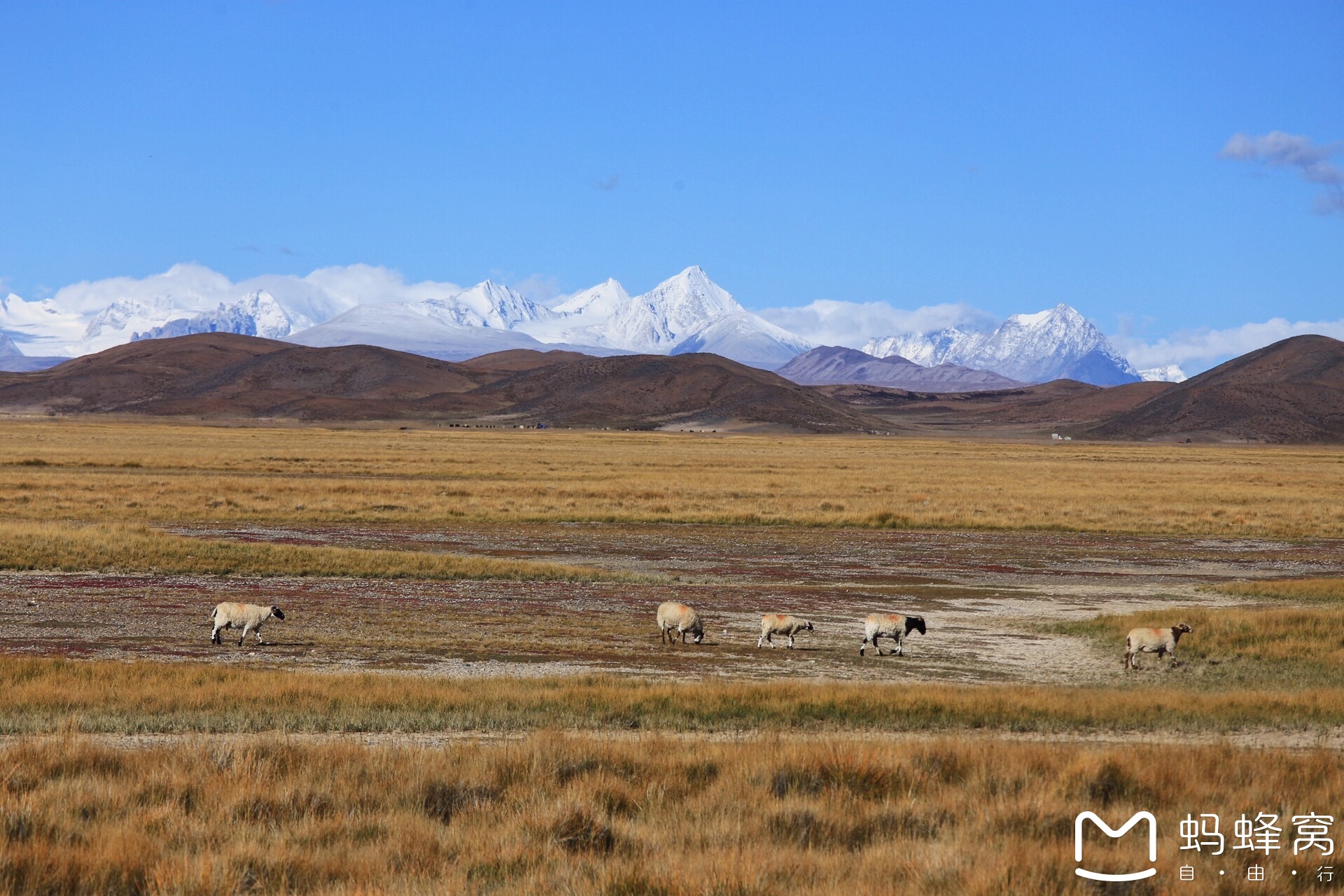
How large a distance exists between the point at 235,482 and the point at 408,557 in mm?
29567

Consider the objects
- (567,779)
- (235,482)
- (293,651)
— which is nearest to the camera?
(567,779)

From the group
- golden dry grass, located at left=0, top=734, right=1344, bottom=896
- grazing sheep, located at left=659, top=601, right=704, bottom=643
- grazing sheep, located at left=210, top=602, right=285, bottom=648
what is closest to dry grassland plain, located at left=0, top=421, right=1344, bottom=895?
golden dry grass, located at left=0, top=734, right=1344, bottom=896

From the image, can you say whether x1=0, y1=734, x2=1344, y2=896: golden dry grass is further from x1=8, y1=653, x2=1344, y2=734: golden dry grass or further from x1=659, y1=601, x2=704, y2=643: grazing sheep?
x1=659, y1=601, x2=704, y2=643: grazing sheep

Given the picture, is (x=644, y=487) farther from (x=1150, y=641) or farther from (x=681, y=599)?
(x=1150, y=641)

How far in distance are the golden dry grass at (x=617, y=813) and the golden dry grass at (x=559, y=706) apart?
1.89 m

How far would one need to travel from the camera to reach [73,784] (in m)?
9.34

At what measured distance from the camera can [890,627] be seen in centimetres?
1966

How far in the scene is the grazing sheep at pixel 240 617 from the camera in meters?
19.4

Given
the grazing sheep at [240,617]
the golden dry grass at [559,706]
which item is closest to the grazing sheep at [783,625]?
the golden dry grass at [559,706]

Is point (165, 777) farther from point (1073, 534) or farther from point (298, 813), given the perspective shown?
point (1073, 534)

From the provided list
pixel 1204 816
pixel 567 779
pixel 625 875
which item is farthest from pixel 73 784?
pixel 1204 816

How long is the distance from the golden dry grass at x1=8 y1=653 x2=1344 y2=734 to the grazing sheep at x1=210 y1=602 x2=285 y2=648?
338 centimetres

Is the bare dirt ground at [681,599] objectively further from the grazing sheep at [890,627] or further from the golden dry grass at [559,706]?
the golden dry grass at [559,706]

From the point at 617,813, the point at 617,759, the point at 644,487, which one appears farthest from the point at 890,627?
the point at 644,487
